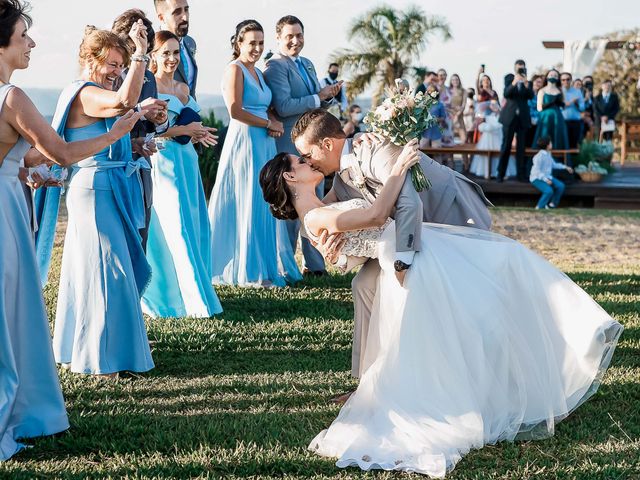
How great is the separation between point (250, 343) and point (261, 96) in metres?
2.88

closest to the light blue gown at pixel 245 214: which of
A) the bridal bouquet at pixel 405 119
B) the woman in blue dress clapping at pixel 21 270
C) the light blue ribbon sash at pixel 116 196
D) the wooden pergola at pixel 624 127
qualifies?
the light blue ribbon sash at pixel 116 196

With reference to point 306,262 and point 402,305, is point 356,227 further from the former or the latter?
point 306,262

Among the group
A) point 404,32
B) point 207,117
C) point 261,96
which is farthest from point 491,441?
point 404,32

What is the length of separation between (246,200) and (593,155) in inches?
509

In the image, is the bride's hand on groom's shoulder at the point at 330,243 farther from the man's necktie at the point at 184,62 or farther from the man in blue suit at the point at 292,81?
the man in blue suit at the point at 292,81

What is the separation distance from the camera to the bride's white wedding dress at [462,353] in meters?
4.39

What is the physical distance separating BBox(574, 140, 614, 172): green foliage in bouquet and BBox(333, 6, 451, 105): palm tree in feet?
28.0

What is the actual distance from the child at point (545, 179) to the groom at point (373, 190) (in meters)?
13.0

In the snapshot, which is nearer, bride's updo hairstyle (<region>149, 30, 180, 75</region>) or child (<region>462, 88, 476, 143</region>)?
bride's updo hairstyle (<region>149, 30, 180, 75</region>)

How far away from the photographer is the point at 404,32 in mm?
28250

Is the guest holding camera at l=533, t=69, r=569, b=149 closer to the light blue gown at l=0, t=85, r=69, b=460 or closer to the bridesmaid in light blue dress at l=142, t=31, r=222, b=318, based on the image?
the bridesmaid in light blue dress at l=142, t=31, r=222, b=318

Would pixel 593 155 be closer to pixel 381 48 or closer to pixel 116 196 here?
pixel 381 48

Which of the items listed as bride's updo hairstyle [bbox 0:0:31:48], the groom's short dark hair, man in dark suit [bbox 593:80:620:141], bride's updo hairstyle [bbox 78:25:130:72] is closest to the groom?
the groom's short dark hair

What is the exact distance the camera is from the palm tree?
28.0 metres
